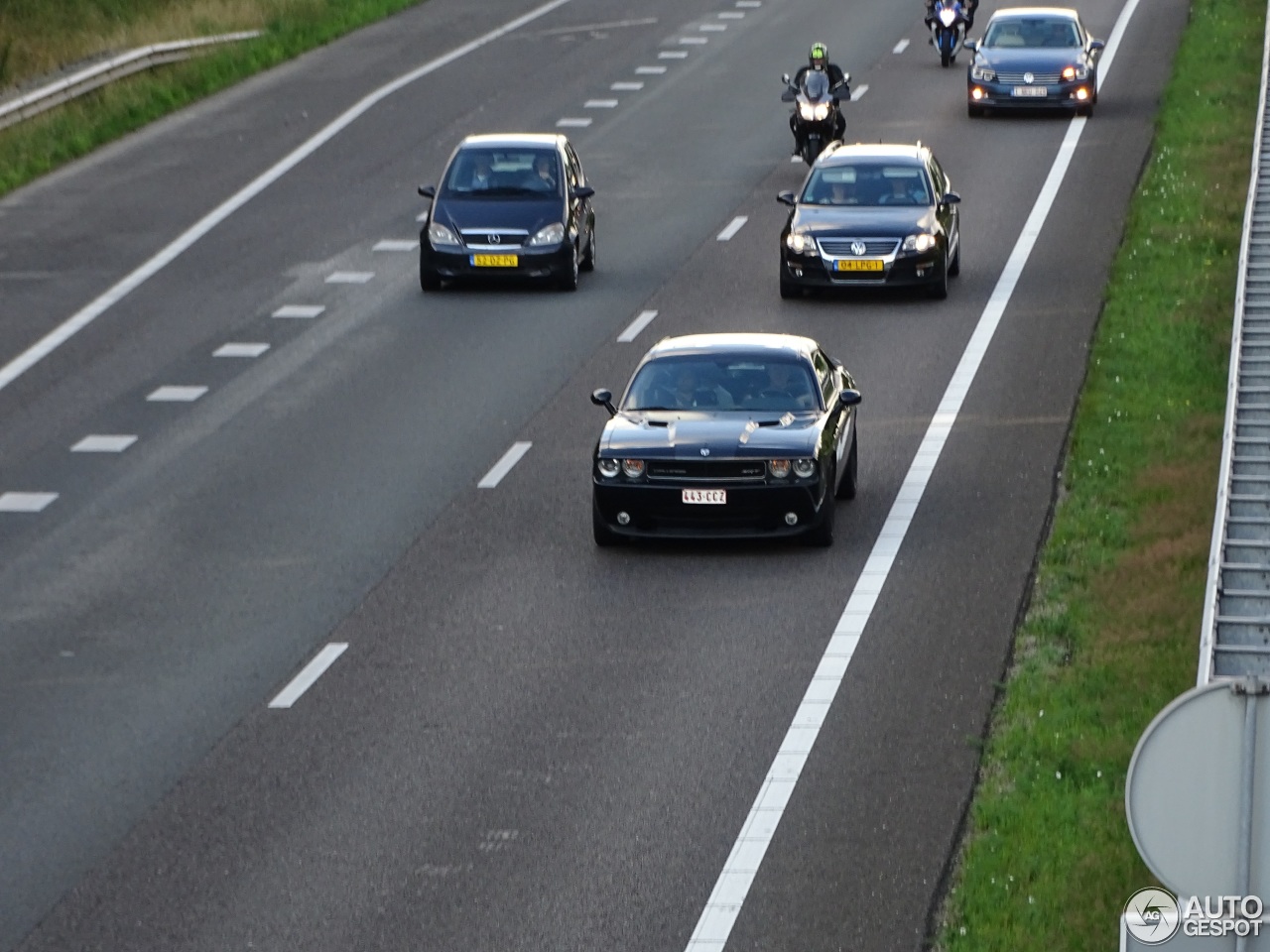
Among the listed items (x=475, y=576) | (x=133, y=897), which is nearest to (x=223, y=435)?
(x=475, y=576)

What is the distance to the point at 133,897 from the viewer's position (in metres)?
12.8

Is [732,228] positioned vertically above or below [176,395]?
below

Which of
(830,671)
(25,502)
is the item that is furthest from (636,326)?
(830,671)

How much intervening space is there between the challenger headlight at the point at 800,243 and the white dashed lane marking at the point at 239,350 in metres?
5.72

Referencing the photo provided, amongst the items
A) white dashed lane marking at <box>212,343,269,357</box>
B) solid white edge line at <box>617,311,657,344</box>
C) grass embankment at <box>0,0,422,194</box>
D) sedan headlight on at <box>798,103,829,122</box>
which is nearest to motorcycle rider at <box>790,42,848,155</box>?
sedan headlight on at <box>798,103,829,122</box>

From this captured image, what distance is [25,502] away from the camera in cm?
2159

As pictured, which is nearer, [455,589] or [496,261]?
[455,589]

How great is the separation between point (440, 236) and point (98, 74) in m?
14.4

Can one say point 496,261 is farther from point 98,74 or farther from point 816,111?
point 98,74

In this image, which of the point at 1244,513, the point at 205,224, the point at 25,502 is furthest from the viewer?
the point at 205,224

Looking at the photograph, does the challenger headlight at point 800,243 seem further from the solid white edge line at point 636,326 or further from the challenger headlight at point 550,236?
the challenger headlight at point 550,236

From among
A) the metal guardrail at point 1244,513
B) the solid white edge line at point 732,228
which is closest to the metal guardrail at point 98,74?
the solid white edge line at point 732,228

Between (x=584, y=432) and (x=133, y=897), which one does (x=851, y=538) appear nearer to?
(x=584, y=432)

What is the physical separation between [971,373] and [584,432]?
4.11 metres
